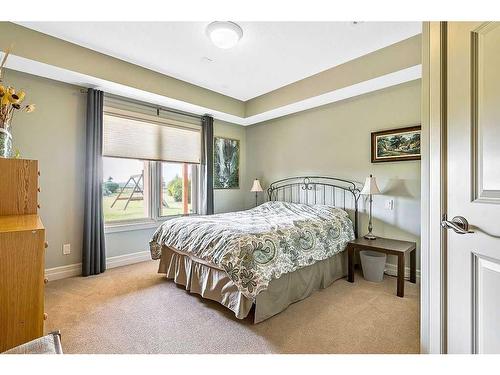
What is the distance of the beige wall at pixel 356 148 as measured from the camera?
9.79ft

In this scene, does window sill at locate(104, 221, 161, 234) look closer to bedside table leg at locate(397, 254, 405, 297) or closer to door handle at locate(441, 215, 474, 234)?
bedside table leg at locate(397, 254, 405, 297)

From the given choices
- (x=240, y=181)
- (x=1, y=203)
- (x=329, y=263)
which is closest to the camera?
(x=1, y=203)

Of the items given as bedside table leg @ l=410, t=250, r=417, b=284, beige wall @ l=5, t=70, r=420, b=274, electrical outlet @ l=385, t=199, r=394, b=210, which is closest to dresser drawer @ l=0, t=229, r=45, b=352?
beige wall @ l=5, t=70, r=420, b=274

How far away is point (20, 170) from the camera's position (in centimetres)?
146

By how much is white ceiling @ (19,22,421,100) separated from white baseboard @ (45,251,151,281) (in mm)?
2616

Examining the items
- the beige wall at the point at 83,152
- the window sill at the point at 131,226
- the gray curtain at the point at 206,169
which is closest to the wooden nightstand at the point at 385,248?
the beige wall at the point at 83,152

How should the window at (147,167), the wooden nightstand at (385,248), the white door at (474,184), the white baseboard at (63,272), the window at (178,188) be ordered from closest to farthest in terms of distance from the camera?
the white door at (474,184) < the wooden nightstand at (385,248) < the white baseboard at (63,272) < the window at (147,167) < the window at (178,188)

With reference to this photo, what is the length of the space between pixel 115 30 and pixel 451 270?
3.20m

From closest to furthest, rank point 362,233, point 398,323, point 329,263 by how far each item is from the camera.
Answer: point 398,323 < point 329,263 < point 362,233

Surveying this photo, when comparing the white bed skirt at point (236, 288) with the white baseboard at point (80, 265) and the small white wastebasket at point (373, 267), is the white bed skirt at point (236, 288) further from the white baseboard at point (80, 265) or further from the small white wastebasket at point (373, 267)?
the white baseboard at point (80, 265)

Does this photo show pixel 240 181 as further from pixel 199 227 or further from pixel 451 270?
pixel 451 270

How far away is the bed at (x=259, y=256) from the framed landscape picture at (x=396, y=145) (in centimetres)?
56

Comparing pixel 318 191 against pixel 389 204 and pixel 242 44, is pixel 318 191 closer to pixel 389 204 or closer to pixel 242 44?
pixel 389 204
